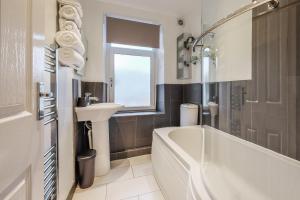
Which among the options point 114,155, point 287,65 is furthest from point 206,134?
point 114,155

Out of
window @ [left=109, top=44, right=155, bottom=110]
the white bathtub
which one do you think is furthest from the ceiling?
the white bathtub

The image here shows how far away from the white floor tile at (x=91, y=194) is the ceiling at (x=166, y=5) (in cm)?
239

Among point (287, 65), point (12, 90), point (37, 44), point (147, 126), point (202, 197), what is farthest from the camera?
point (147, 126)

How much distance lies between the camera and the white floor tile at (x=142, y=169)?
185 cm

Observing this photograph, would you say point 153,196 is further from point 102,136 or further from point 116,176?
point 102,136

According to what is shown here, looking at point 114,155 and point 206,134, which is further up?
point 206,134

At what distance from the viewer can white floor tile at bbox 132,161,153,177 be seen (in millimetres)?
1850

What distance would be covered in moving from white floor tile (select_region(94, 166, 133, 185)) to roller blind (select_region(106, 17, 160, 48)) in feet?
5.88

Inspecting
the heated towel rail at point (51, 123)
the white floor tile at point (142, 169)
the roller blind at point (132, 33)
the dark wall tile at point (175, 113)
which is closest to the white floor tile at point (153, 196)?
the white floor tile at point (142, 169)

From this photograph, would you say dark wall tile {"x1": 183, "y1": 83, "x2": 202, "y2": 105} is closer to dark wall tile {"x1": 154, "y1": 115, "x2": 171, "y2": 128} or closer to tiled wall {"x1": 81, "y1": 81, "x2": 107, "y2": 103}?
dark wall tile {"x1": 154, "y1": 115, "x2": 171, "y2": 128}

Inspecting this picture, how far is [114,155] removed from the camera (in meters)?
2.20

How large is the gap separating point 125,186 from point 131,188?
0.08 m

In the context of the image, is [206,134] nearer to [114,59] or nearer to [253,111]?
[253,111]

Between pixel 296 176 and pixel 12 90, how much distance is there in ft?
4.94
